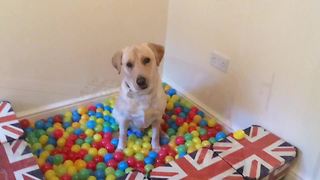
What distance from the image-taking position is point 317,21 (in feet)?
4.89

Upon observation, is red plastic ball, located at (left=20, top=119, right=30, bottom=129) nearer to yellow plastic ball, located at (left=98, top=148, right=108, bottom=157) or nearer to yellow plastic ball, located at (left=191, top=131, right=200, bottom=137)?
yellow plastic ball, located at (left=98, top=148, right=108, bottom=157)

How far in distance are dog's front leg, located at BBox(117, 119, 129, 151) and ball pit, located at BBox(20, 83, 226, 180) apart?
3cm

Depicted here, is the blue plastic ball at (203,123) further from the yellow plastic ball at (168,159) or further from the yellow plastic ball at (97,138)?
the yellow plastic ball at (97,138)

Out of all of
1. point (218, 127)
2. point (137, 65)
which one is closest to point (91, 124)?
point (137, 65)

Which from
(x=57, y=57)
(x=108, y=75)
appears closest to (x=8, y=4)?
(x=57, y=57)

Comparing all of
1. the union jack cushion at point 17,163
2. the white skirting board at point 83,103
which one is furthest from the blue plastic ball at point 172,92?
the union jack cushion at point 17,163

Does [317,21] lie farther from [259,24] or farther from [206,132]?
[206,132]

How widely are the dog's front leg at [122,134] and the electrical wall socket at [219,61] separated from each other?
2.16ft

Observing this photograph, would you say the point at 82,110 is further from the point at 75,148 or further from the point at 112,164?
the point at 112,164

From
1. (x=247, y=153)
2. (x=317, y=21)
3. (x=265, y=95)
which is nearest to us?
(x=317, y=21)

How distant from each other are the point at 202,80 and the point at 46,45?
100cm

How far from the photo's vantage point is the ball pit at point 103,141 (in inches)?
69.8

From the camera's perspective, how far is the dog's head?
1656mm

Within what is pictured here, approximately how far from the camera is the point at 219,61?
206 cm
